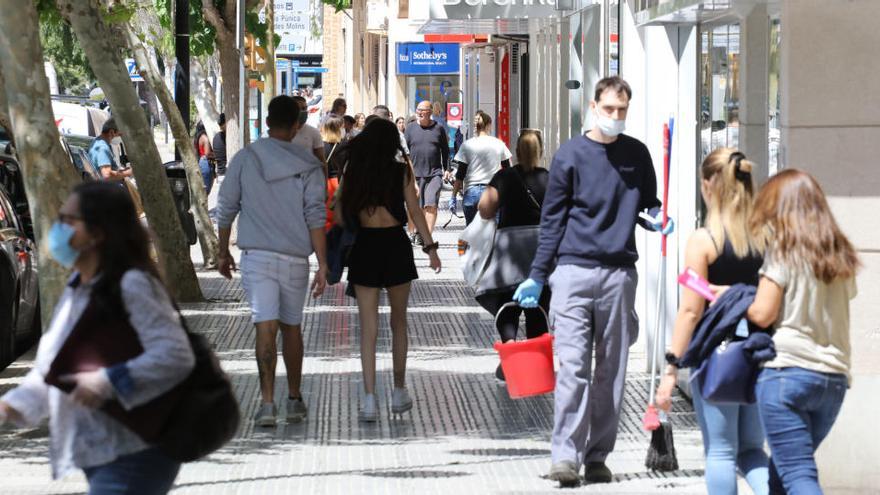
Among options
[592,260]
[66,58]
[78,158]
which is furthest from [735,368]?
[66,58]

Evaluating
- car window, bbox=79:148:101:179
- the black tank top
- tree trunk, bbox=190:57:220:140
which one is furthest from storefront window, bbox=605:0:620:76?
tree trunk, bbox=190:57:220:140

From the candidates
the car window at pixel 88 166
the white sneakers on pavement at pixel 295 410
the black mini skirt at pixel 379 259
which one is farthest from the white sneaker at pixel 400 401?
the car window at pixel 88 166

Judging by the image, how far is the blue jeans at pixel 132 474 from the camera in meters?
4.62

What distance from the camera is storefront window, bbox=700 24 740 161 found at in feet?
32.3

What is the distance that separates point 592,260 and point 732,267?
1.67 meters

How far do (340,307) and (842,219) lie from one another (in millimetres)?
8919

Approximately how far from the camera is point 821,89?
314 inches

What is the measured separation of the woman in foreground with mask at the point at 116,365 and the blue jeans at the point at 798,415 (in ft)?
7.10

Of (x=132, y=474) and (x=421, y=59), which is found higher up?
(x=421, y=59)

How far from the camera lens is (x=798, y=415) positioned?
19.2 ft

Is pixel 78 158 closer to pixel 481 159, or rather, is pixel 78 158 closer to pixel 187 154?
pixel 187 154

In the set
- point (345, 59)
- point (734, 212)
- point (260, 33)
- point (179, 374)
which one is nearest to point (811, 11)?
point (734, 212)

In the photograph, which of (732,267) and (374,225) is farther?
(374,225)

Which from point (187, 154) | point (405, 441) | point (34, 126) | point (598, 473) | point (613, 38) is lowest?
point (405, 441)
